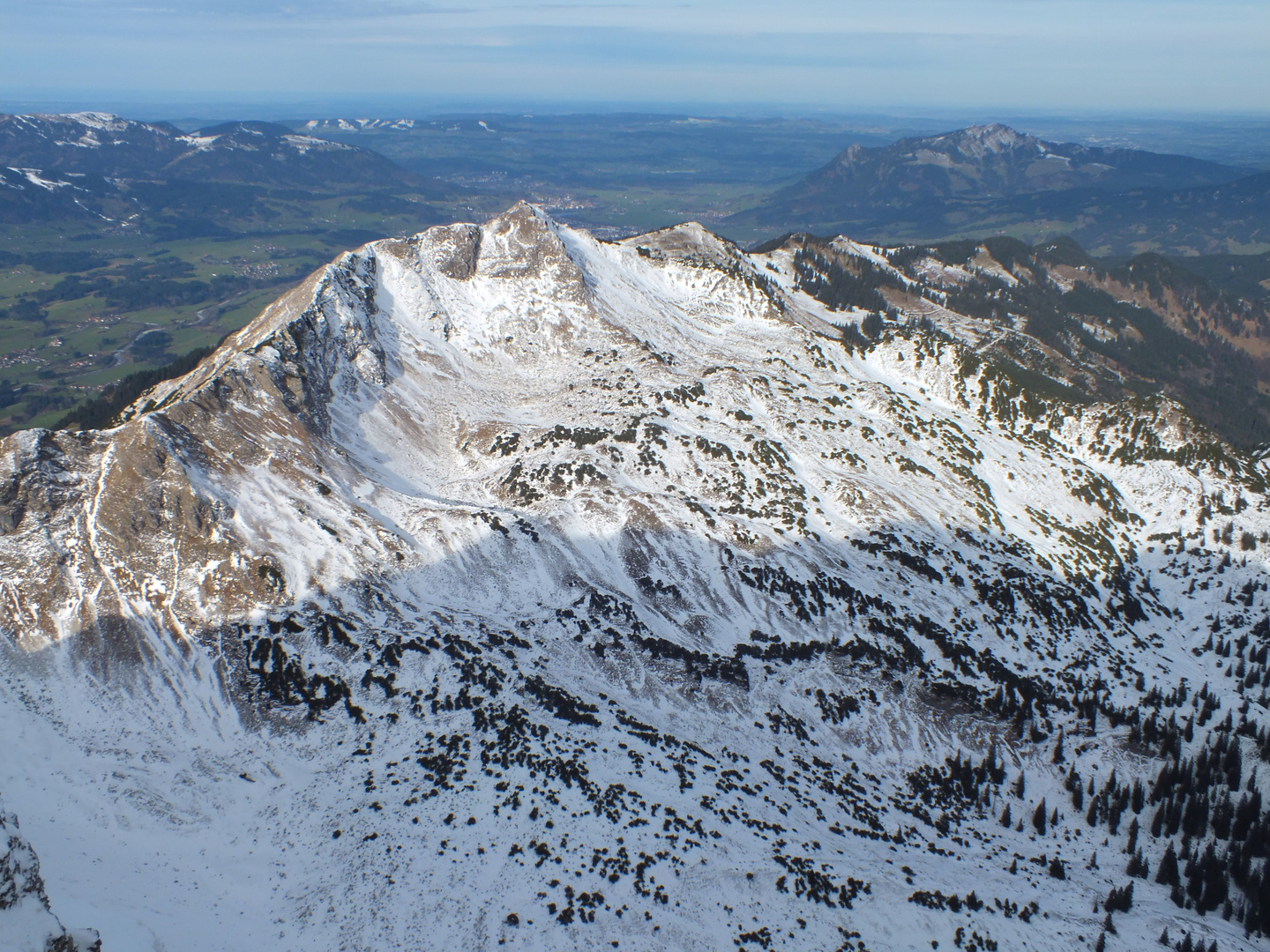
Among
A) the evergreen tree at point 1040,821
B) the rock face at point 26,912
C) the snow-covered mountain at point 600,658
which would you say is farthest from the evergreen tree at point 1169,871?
the rock face at point 26,912

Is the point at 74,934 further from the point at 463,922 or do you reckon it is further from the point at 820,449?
the point at 820,449

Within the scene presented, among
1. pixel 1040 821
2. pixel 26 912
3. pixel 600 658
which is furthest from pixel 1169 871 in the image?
pixel 26 912

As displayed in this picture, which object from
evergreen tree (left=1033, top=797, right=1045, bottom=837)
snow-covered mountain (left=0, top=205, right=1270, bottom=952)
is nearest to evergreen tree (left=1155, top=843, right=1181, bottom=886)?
snow-covered mountain (left=0, top=205, right=1270, bottom=952)

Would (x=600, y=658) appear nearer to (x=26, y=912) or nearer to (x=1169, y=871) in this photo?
(x=26, y=912)

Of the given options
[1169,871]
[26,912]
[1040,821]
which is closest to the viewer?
[26,912]

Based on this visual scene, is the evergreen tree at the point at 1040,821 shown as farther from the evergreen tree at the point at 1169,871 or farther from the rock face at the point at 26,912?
the rock face at the point at 26,912
